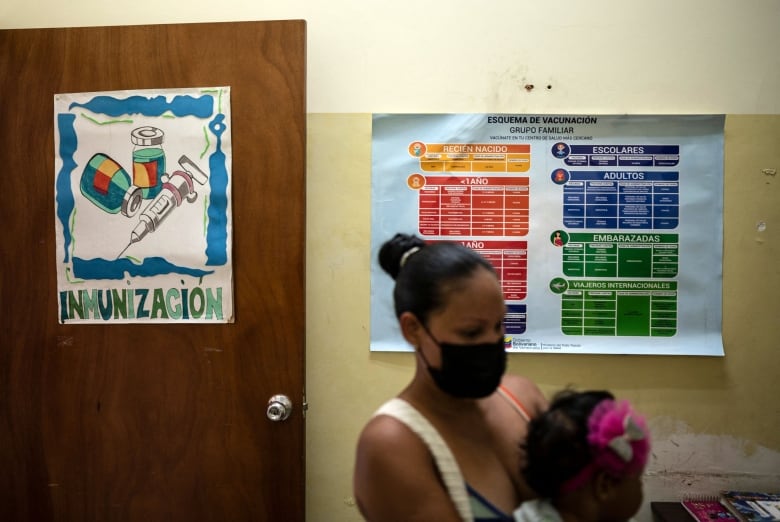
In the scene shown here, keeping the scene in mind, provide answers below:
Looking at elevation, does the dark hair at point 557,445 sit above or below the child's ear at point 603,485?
above

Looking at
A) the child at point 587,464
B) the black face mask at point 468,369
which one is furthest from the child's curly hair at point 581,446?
the black face mask at point 468,369

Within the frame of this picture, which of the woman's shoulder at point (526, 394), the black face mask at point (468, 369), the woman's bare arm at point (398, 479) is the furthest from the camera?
the woman's shoulder at point (526, 394)

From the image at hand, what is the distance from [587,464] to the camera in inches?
36.7

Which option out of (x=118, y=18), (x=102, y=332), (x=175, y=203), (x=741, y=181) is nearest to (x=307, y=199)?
(x=175, y=203)

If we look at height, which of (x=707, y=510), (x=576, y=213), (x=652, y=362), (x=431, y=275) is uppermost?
(x=576, y=213)

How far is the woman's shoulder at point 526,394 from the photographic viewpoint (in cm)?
113

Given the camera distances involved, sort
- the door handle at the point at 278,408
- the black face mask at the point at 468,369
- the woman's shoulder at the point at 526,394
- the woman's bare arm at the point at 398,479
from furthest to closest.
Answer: the door handle at the point at 278,408 < the woman's shoulder at the point at 526,394 < the black face mask at the point at 468,369 < the woman's bare arm at the point at 398,479

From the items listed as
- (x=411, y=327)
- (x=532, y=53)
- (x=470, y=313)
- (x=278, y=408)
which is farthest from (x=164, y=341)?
(x=532, y=53)

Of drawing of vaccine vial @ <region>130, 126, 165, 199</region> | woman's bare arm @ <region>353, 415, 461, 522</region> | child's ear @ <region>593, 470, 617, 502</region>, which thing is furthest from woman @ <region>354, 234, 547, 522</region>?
drawing of vaccine vial @ <region>130, 126, 165, 199</region>

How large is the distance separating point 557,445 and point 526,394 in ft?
0.74

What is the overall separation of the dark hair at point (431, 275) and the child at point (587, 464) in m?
0.28

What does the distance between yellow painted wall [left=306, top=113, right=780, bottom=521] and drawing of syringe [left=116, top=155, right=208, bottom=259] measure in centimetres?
37

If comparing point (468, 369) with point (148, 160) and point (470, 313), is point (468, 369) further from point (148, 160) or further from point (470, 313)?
point (148, 160)

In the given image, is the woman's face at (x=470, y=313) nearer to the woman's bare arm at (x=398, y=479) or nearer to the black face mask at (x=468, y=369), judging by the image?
the black face mask at (x=468, y=369)
